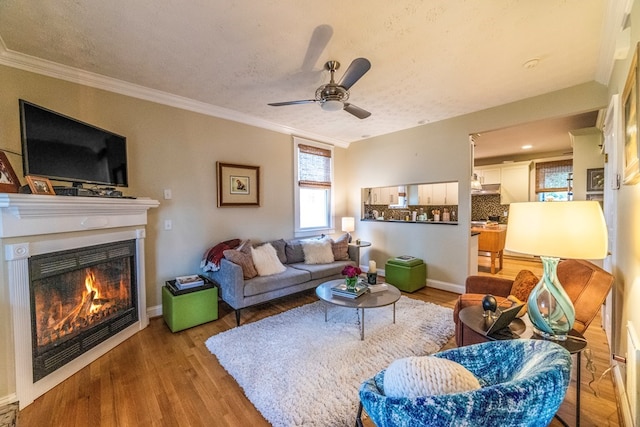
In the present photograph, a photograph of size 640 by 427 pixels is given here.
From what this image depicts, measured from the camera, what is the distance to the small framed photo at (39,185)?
1.81m

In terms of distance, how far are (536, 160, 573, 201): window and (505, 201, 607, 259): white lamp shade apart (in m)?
6.21

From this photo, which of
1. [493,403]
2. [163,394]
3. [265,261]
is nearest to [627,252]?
[493,403]

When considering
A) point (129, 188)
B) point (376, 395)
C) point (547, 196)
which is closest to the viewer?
point (376, 395)

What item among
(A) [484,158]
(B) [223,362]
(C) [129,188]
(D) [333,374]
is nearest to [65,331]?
(B) [223,362]

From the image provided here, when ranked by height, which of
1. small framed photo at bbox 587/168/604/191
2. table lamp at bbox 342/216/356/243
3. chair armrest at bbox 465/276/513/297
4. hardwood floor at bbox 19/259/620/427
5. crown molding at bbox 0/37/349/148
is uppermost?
crown molding at bbox 0/37/349/148

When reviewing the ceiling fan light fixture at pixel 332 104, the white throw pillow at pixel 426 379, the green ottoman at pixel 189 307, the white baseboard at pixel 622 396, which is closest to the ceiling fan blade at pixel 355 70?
the ceiling fan light fixture at pixel 332 104

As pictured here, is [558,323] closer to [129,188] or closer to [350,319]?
[350,319]

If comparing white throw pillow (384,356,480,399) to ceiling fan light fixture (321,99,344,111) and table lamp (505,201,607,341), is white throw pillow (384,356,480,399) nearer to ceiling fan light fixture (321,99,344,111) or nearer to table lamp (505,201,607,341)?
table lamp (505,201,607,341)

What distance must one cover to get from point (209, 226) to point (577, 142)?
5.79 metres

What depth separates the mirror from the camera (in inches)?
176

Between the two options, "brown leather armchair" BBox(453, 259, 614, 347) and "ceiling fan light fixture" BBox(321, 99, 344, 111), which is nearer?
"brown leather armchair" BBox(453, 259, 614, 347)

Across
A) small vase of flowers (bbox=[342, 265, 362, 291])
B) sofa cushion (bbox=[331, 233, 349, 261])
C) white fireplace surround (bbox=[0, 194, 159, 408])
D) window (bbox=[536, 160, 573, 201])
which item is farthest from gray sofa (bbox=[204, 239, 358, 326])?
window (bbox=[536, 160, 573, 201])

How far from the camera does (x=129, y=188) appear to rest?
281 centimetres

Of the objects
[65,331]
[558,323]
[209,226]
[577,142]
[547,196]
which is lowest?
[65,331]
